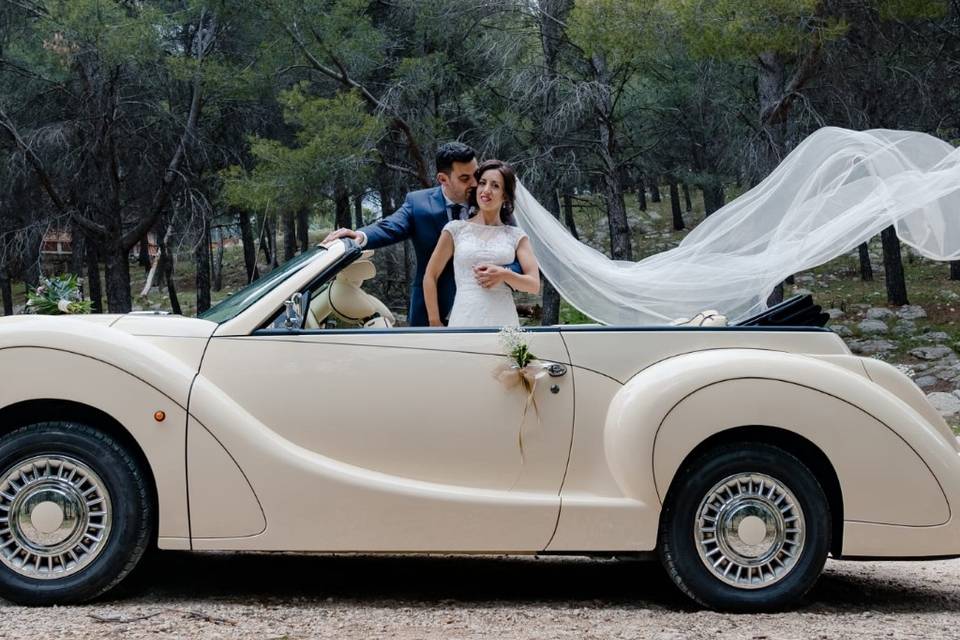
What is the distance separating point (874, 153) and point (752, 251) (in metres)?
0.88

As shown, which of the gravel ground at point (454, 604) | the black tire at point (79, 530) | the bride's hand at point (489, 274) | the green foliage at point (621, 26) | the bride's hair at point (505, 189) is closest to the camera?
the gravel ground at point (454, 604)

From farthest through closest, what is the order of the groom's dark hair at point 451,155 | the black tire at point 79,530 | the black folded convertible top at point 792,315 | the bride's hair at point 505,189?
the groom's dark hair at point 451,155 → the bride's hair at point 505,189 → the black folded convertible top at point 792,315 → the black tire at point 79,530

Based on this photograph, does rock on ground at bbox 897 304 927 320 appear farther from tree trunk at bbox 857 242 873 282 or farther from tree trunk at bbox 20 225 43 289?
tree trunk at bbox 20 225 43 289

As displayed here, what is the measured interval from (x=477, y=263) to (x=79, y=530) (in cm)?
234

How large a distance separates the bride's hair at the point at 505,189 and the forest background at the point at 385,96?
39.8ft

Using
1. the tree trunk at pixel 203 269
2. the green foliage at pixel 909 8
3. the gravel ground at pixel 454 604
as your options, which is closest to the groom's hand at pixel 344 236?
the gravel ground at pixel 454 604

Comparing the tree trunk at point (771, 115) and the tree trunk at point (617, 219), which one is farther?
the tree trunk at point (617, 219)

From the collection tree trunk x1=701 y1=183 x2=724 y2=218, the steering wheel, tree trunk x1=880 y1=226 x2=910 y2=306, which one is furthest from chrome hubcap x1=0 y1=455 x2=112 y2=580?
tree trunk x1=701 y1=183 x2=724 y2=218

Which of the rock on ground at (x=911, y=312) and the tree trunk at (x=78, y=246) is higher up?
the tree trunk at (x=78, y=246)

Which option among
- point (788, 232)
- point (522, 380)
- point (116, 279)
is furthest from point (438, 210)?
point (116, 279)

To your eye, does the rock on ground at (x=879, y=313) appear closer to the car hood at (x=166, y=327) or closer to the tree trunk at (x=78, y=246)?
the tree trunk at (x=78, y=246)

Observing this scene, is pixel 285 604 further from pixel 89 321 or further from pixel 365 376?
pixel 89 321

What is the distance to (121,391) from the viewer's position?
4555mm

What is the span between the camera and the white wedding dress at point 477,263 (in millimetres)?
5500
